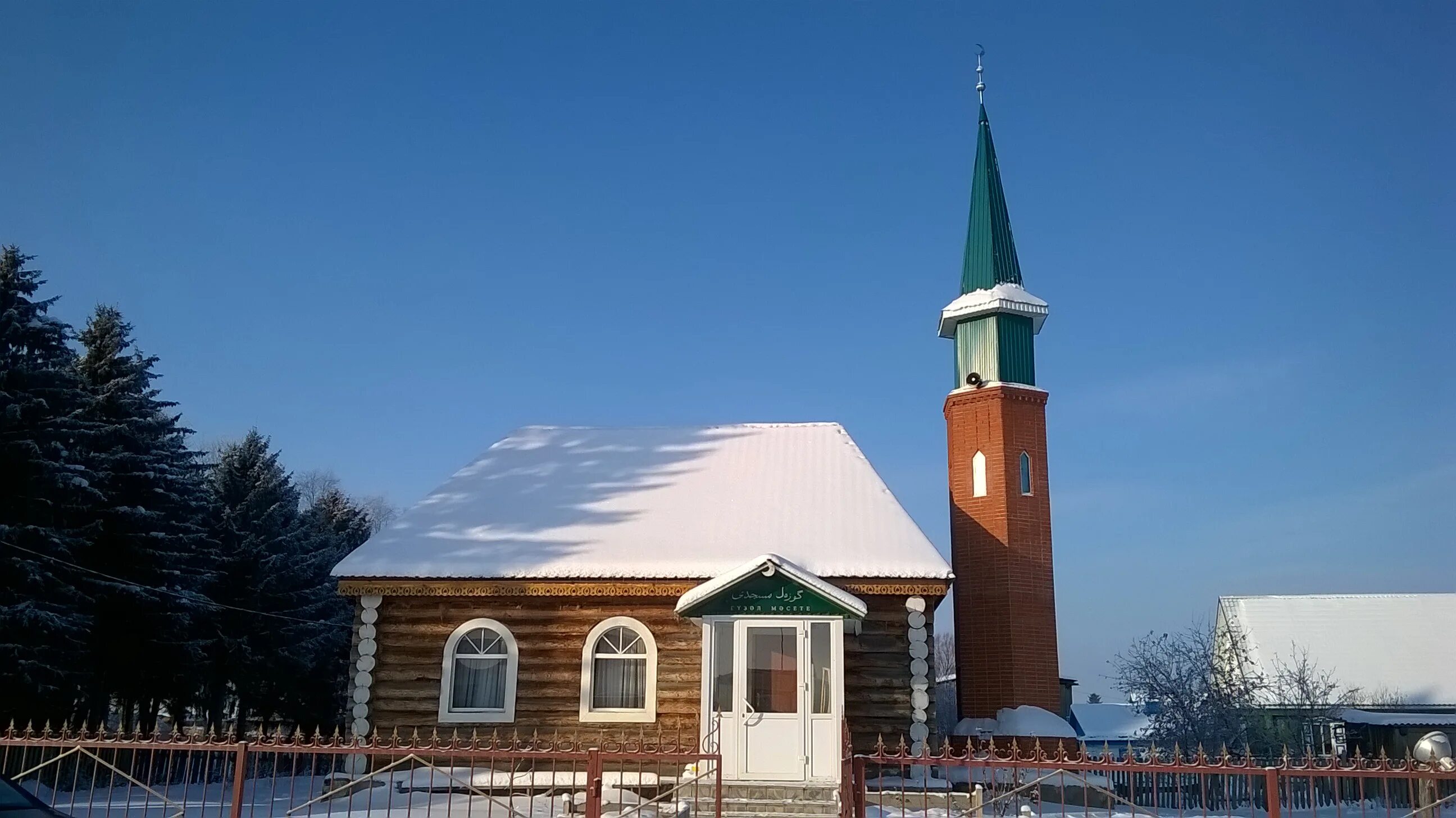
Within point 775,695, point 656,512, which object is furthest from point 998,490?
point 775,695

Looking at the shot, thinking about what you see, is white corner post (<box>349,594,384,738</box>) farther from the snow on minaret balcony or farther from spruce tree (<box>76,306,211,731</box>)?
the snow on minaret balcony

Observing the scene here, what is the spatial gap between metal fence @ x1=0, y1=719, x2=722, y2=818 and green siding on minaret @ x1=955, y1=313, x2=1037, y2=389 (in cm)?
1092

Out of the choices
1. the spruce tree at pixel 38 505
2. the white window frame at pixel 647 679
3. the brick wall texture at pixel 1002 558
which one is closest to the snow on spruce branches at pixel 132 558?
the spruce tree at pixel 38 505

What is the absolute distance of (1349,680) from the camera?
32031 mm

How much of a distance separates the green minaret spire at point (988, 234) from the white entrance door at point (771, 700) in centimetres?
1156

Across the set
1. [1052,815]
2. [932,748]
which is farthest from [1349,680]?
[1052,815]

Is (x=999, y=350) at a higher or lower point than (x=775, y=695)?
higher

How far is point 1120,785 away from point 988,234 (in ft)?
40.3

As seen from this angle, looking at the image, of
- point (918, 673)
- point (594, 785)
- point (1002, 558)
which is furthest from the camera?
point (1002, 558)

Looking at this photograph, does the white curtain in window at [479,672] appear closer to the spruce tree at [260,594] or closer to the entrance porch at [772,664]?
the entrance porch at [772,664]

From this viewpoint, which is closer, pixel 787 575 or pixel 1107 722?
pixel 787 575

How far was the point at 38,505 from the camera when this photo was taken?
2119 centimetres

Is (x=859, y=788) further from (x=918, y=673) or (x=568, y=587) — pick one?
(x=568, y=587)

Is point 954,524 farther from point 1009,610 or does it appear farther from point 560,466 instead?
point 560,466
